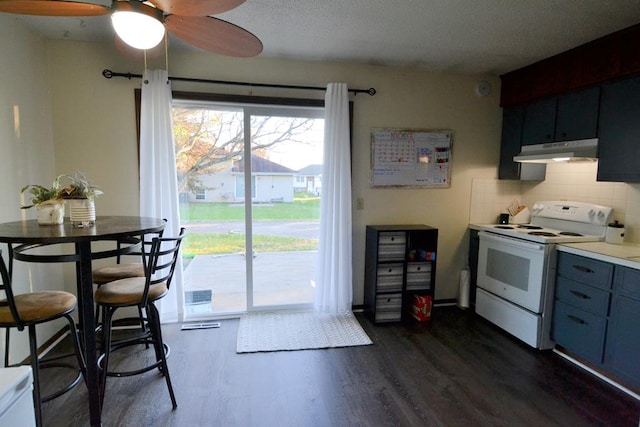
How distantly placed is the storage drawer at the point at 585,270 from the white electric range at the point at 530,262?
75 millimetres

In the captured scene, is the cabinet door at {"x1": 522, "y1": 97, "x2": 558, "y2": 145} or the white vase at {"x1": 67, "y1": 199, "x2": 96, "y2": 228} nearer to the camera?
the white vase at {"x1": 67, "y1": 199, "x2": 96, "y2": 228}

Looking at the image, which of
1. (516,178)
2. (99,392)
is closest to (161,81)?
(99,392)

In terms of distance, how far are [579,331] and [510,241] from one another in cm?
82

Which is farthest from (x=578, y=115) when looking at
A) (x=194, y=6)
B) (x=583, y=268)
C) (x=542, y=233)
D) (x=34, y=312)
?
(x=34, y=312)

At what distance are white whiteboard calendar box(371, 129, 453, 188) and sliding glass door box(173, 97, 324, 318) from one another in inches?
23.6

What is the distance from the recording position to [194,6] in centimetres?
125

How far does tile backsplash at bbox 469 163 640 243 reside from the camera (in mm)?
2625

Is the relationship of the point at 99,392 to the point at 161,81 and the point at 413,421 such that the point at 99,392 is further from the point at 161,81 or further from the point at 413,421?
the point at 161,81

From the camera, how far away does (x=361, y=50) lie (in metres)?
2.79

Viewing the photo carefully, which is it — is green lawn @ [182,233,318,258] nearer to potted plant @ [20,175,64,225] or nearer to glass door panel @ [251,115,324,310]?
glass door panel @ [251,115,324,310]

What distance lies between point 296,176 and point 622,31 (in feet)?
8.96

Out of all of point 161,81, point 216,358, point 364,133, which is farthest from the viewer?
point 364,133

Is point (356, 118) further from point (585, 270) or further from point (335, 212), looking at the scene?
point (585, 270)

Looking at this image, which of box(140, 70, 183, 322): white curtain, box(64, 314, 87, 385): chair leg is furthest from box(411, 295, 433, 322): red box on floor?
box(64, 314, 87, 385): chair leg
